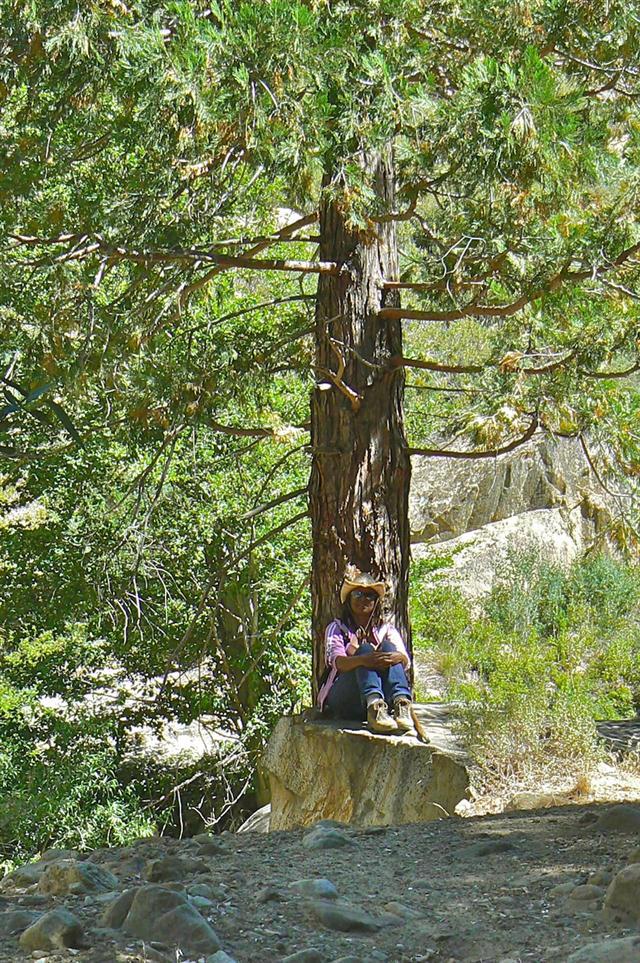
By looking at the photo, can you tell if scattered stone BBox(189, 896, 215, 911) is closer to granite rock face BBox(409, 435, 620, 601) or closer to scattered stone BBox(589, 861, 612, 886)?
scattered stone BBox(589, 861, 612, 886)

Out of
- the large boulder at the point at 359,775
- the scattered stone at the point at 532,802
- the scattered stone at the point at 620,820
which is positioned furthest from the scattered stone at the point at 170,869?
the scattered stone at the point at 532,802

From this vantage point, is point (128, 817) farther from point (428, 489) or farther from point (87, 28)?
point (428, 489)

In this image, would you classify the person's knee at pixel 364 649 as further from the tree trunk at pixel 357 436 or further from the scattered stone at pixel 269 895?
the scattered stone at pixel 269 895

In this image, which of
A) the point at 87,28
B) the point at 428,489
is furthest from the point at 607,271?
the point at 428,489

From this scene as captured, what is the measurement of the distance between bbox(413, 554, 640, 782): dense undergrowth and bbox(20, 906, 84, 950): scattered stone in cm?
533

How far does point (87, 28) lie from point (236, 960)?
177 inches

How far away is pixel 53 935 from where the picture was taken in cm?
223

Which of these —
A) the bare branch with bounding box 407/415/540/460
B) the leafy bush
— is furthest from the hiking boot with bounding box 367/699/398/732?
the leafy bush

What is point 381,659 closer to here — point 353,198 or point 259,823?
point 353,198

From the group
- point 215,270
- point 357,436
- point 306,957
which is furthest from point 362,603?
point 306,957

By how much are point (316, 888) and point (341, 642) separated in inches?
131

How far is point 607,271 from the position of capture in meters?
5.43

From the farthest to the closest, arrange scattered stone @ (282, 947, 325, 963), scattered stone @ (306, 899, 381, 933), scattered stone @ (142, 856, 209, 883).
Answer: scattered stone @ (142, 856, 209, 883) < scattered stone @ (306, 899, 381, 933) < scattered stone @ (282, 947, 325, 963)

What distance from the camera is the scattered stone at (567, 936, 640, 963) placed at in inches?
78.5
